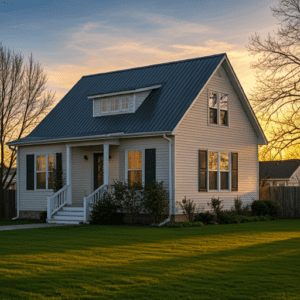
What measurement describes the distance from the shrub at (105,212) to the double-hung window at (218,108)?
18.7ft

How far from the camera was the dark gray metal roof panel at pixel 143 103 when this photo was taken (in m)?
19.8

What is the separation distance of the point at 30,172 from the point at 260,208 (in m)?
11.1

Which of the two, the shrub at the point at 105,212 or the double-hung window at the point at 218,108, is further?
the double-hung window at the point at 218,108

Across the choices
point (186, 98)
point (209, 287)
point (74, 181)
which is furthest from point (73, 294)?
point (74, 181)

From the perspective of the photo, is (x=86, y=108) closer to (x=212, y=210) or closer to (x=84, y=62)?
(x=84, y=62)

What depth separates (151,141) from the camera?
63.6 feet

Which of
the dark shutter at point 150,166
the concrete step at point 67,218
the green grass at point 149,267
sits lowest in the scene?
the concrete step at point 67,218

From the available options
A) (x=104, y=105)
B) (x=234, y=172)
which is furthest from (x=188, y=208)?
(x=104, y=105)

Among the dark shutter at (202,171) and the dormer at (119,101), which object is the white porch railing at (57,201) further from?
the dark shutter at (202,171)

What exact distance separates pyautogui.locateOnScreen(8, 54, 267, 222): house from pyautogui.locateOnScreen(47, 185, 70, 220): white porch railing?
44mm

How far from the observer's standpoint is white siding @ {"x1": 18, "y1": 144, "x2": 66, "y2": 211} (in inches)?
887

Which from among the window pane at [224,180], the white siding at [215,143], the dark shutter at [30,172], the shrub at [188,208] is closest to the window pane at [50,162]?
the dark shutter at [30,172]

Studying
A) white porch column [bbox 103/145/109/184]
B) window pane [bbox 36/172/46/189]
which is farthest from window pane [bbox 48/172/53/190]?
white porch column [bbox 103/145/109/184]

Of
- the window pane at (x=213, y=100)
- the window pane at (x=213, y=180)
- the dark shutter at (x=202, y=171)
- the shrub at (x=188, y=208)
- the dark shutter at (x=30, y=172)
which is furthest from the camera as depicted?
the dark shutter at (x=30, y=172)
